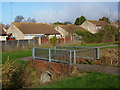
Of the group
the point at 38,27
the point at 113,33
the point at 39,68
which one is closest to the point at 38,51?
the point at 39,68

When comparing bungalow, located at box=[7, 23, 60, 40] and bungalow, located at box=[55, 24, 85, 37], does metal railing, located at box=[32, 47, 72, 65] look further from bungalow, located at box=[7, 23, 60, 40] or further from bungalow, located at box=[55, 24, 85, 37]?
bungalow, located at box=[55, 24, 85, 37]

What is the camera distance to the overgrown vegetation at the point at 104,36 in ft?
106

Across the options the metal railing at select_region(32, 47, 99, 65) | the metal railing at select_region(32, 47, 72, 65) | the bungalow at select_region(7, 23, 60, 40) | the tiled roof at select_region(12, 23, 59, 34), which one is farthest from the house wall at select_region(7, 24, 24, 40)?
the metal railing at select_region(32, 47, 99, 65)

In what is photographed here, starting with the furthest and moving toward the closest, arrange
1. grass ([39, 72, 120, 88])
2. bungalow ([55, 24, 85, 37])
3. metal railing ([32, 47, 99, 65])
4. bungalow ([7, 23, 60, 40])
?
bungalow ([55, 24, 85, 37]) → bungalow ([7, 23, 60, 40]) → metal railing ([32, 47, 99, 65]) → grass ([39, 72, 120, 88])

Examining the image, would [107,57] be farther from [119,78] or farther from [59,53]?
[119,78]

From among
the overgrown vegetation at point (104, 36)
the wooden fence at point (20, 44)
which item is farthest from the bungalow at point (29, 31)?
the overgrown vegetation at point (104, 36)

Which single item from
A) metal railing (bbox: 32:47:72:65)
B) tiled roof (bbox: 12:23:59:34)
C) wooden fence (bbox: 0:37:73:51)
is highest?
tiled roof (bbox: 12:23:59:34)

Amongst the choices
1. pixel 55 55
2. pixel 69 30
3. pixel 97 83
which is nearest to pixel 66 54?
pixel 55 55

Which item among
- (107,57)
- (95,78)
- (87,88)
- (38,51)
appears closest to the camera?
(87,88)

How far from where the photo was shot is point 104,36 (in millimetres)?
33375

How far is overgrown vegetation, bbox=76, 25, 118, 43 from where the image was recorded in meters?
32.3

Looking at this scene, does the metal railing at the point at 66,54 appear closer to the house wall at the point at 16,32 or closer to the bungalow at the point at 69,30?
the house wall at the point at 16,32

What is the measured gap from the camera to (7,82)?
7.59 m

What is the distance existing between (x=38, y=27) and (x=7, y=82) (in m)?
34.4
